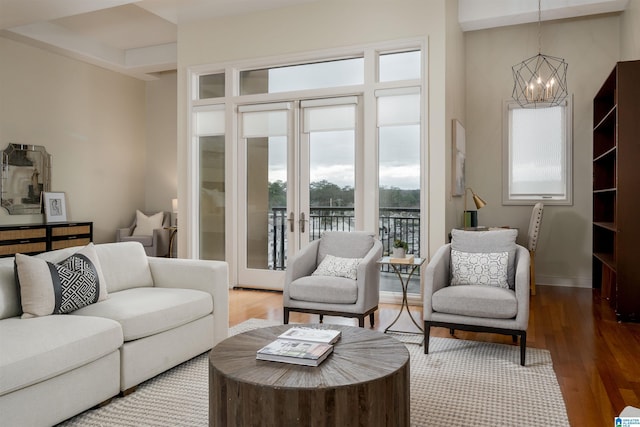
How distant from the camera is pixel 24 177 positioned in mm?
6340

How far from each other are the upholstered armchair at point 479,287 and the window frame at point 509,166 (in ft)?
9.19

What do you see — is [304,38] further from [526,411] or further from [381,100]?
[526,411]

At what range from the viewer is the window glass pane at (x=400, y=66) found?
490 centimetres

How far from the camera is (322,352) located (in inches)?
81.0

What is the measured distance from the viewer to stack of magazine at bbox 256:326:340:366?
6.61 ft

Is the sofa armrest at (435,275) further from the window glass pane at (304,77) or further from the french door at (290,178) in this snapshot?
the window glass pane at (304,77)

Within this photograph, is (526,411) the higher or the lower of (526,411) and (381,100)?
the lower

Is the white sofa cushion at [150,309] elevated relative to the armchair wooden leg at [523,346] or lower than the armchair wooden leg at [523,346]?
elevated

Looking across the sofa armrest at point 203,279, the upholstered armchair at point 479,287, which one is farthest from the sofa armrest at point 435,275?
the sofa armrest at point 203,279

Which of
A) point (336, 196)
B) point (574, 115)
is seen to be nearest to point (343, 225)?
point (336, 196)

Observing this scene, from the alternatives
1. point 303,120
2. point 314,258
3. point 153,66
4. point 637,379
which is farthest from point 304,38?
point 637,379

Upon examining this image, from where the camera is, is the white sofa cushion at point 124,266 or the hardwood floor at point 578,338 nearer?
the hardwood floor at point 578,338

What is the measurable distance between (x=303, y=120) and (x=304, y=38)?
3.04ft

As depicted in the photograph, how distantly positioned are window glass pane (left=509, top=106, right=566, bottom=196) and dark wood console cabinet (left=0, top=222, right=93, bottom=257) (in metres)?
6.07
